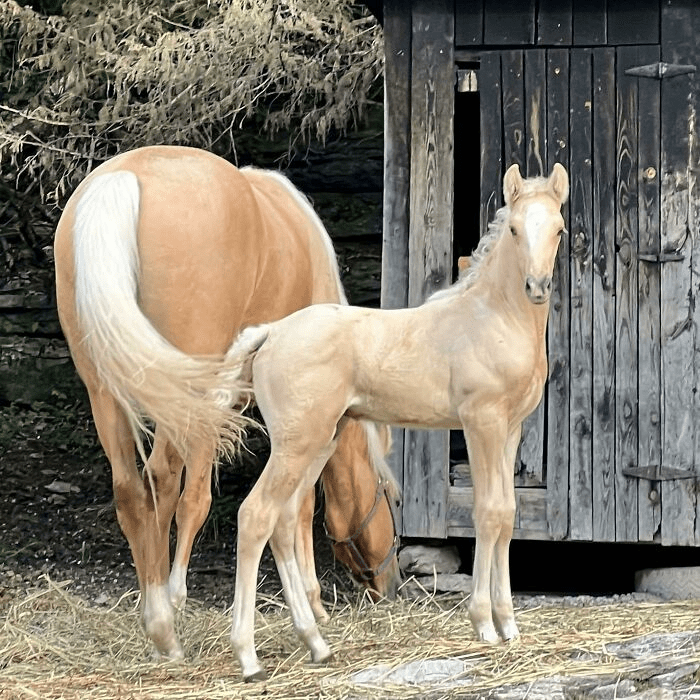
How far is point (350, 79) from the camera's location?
28.4 feet

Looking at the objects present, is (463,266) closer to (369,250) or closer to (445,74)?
(445,74)

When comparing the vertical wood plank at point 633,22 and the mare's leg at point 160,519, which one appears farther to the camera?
the vertical wood plank at point 633,22

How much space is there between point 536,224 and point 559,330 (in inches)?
98.7

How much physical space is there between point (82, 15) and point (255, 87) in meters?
1.37

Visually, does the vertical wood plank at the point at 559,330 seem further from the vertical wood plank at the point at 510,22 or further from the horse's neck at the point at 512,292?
the horse's neck at the point at 512,292

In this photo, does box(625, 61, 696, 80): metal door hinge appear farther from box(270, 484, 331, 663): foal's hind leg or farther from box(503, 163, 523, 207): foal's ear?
box(270, 484, 331, 663): foal's hind leg

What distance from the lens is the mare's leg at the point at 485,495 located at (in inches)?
170

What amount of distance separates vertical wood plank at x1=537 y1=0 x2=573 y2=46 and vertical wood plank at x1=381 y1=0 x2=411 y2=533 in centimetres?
70

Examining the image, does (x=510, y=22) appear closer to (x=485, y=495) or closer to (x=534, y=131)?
(x=534, y=131)

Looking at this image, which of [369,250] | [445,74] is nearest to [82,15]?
[369,250]

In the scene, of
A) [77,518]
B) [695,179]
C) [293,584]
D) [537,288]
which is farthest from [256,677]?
[77,518]

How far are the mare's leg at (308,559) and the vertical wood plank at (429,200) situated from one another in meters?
1.17

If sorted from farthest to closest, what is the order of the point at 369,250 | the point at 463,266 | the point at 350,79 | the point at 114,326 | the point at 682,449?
the point at 369,250, the point at 350,79, the point at 682,449, the point at 463,266, the point at 114,326

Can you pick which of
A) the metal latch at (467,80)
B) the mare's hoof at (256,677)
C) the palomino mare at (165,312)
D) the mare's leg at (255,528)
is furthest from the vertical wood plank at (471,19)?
the mare's hoof at (256,677)
